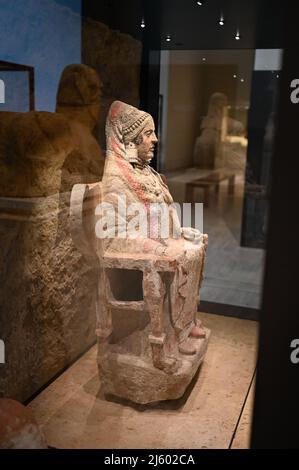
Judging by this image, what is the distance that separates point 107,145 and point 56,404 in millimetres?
1630

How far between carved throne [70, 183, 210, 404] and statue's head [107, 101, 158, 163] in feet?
1.09

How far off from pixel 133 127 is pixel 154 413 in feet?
5.70

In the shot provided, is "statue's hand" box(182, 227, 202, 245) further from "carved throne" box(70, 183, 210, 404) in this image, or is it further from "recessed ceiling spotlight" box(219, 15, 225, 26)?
"recessed ceiling spotlight" box(219, 15, 225, 26)

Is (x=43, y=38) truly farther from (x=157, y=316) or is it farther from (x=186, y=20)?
(x=157, y=316)

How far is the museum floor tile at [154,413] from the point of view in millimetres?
2611

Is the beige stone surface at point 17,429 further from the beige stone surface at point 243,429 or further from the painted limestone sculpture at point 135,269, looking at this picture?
the beige stone surface at point 243,429

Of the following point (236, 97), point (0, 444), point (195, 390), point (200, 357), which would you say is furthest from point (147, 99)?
point (0, 444)

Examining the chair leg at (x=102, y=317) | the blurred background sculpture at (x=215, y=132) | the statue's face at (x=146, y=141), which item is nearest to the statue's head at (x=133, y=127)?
the statue's face at (x=146, y=141)

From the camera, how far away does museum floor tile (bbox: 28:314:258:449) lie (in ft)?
8.57

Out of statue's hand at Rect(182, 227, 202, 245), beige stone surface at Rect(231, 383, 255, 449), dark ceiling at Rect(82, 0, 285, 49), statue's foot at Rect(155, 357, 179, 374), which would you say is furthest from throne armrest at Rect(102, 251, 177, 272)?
dark ceiling at Rect(82, 0, 285, 49)

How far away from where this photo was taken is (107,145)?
2.93m

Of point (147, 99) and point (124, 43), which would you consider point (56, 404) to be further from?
point (124, 43)

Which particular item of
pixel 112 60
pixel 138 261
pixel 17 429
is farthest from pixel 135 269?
pixel 112 60

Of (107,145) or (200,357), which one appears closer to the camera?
(107,145)
